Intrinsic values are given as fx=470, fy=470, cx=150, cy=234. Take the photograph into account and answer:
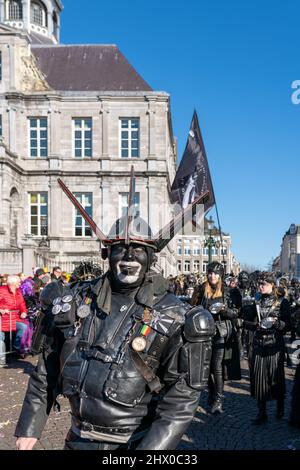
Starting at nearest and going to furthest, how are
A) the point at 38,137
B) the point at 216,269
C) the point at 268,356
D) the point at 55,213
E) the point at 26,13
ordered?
the point at 268,356 → the point at 216,269 → the point at 55,213 → the point at 38,137 → the point at 26,13

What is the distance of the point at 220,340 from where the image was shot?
666 centimetres

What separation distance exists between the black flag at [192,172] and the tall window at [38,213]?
20961 mm

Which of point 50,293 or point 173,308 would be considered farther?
point 50,293

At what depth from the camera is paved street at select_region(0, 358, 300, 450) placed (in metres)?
5.27

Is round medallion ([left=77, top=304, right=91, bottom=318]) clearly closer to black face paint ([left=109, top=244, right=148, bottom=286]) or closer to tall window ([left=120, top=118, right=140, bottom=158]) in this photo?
black face paint ([left=109, top=244, right=148, bottom=286])

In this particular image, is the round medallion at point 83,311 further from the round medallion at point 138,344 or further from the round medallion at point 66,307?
the round medallion at point 138,344

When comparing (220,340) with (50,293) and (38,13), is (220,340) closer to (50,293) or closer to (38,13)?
(50,293)

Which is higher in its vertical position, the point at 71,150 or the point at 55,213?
the point at 71,150

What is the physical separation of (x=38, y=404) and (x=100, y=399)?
445 millimetres

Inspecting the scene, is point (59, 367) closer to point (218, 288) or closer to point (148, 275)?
point (148, 275)

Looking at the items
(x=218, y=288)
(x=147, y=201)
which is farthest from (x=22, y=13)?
(x=218, y=288)

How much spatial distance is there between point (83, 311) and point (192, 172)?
8562mm

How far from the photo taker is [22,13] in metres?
53.1

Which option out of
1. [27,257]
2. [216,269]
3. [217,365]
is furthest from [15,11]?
[217,365]
